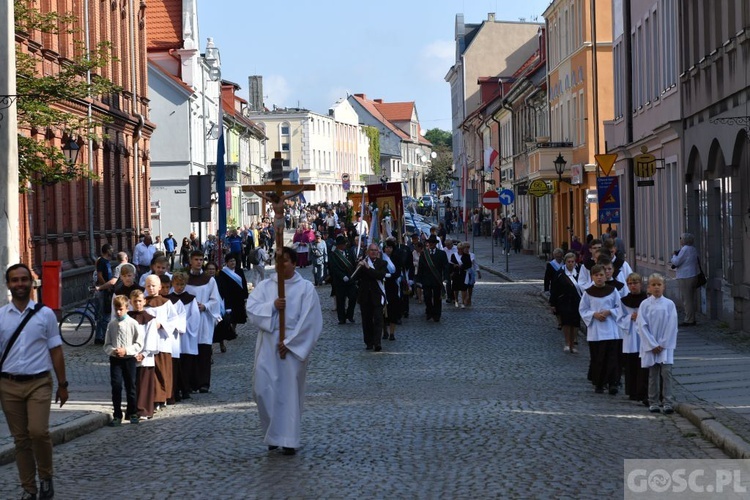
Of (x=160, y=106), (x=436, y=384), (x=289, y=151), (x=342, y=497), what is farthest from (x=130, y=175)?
(x=289, y=151)

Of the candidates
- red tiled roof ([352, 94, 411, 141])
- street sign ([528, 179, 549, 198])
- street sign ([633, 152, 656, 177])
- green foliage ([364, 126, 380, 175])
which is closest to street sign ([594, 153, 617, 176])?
street sign ([633, 152, 656, 177])

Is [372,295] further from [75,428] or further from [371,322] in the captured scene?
[75,428]

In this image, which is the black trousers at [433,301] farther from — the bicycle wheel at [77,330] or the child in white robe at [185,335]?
the child in white robe at [185,335]

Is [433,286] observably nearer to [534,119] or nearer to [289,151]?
[534,119]

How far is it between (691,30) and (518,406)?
1521cm

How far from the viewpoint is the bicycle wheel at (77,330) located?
78.0 feet

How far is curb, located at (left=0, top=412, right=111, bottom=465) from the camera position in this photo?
39.2 ft

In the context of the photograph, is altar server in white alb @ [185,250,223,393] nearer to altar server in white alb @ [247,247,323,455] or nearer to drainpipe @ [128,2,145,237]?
altar server in white alb @ [247,247,323,455]

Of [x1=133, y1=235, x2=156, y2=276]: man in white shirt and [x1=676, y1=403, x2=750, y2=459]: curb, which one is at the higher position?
[x1=133, y1=235, x2=156, y2=276]: man in white shirt

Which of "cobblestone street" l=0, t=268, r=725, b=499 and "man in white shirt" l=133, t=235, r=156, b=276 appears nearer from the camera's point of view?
"cobblestone street" l=0, t=268, r=725, b=499

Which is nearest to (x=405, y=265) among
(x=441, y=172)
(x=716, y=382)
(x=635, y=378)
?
(x=716, y=382)

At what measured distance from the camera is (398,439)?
1222 cm

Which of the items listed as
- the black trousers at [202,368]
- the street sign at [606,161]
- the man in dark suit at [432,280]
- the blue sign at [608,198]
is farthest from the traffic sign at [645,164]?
the black trousers at [202,368]

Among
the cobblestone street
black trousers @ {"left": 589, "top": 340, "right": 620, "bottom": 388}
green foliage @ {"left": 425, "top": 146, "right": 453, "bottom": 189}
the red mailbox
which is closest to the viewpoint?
the cobblestone street
